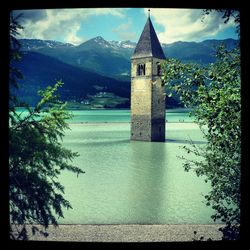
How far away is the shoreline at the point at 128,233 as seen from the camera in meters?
9.95

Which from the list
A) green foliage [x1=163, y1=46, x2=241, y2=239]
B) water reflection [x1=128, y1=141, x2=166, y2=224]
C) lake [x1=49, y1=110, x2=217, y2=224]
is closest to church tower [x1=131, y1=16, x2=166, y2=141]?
water reflection [x1=128, y1=141, x2=166, y2=224]

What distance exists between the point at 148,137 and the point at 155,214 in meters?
29.0

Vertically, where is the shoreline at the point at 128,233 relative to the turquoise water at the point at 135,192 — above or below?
above

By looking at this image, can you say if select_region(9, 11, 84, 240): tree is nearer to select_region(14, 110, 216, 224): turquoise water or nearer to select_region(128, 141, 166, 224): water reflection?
select_region(14, 110, 216, 224): turquoise water

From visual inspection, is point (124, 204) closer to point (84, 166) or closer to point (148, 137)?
point (84, 166)

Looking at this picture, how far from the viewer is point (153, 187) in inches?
734

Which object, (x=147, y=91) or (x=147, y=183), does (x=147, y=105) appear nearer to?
(x=147, y=91)

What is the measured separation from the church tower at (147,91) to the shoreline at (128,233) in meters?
30.9

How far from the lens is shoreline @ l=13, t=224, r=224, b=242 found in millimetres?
9953

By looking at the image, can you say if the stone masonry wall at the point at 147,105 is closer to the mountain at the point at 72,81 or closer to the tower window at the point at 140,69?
the tower window at the point at 140,69

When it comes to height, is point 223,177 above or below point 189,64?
below

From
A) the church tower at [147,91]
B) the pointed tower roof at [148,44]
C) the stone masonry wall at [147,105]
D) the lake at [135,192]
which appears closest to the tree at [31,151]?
the lake at [135,192]

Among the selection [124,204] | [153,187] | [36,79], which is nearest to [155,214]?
[124,204]

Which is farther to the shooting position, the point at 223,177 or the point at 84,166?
the point at 84,166
